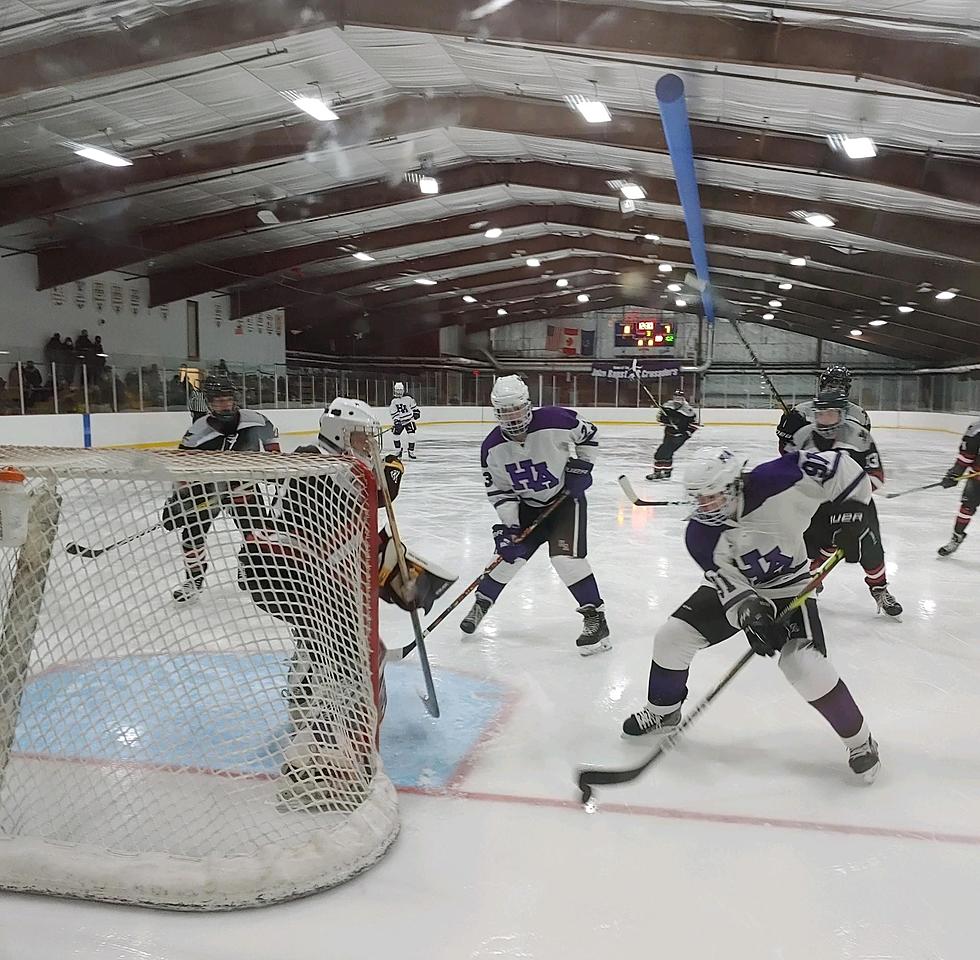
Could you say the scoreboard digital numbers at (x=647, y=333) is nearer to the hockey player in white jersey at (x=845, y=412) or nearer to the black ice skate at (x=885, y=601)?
the hockey player in white jersey at (x=845, y=412)

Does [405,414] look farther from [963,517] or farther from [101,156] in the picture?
[963,517]

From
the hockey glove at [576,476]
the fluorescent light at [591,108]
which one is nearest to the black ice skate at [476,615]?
the hockey glove at [576,476]

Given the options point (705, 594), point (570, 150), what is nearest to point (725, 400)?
point (570, 150)

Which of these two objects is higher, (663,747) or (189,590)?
(189,590)

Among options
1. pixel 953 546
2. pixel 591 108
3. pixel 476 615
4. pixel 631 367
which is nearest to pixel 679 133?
pixel 591 108

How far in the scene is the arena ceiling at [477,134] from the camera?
5.29 meters

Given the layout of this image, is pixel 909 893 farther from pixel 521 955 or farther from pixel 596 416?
pixel 596 416

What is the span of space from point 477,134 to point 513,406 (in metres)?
7.20

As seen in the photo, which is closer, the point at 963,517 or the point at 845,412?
the point at 845,412

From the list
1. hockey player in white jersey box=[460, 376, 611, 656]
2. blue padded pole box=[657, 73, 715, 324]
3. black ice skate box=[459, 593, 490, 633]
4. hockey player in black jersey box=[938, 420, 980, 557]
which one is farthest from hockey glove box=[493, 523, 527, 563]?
blue padded pole box=[657, 73, 715, 324]

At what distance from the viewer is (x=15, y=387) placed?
8.25 m

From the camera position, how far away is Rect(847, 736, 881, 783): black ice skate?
2.04 meters

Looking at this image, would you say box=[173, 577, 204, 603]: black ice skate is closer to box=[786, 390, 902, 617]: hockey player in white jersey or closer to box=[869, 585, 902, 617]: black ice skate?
box=[786, 390, 902, 617]: hockey player in white jersey

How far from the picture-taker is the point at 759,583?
7.17ft
